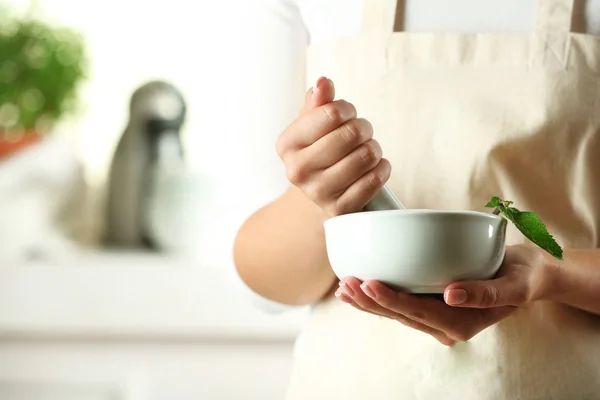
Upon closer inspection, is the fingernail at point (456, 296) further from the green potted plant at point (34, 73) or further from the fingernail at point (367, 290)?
the green potted plant at point (34, 73)

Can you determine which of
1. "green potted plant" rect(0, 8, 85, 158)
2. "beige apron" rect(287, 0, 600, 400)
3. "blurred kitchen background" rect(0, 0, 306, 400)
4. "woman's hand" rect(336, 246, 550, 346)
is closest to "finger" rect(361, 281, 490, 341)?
"woman's hand" rect(336, 246, 550, 346)

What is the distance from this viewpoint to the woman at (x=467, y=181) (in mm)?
643

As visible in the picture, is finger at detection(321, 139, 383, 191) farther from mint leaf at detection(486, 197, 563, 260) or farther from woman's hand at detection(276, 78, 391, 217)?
mint leaf at detection(486, 197, 563, 260)

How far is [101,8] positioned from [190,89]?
0.86ft

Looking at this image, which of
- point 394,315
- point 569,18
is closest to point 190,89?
point 569,18

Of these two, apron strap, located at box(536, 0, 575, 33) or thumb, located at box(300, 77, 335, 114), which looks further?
apron strap, located at box(536, 0, 575, 33)

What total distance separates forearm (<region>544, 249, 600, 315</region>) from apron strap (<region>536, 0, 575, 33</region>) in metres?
0.21

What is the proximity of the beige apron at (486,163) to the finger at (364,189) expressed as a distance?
0.16 metres

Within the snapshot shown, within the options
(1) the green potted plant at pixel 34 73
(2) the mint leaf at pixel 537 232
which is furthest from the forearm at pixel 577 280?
(1) the green potted plant at pixel 34 73

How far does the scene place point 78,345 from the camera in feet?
4.46

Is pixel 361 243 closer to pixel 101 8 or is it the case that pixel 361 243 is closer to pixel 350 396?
pixel 350 396

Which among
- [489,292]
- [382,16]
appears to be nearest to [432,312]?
[489,292]

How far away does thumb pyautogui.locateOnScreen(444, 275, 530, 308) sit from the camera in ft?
1.54

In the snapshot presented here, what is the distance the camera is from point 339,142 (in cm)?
50
